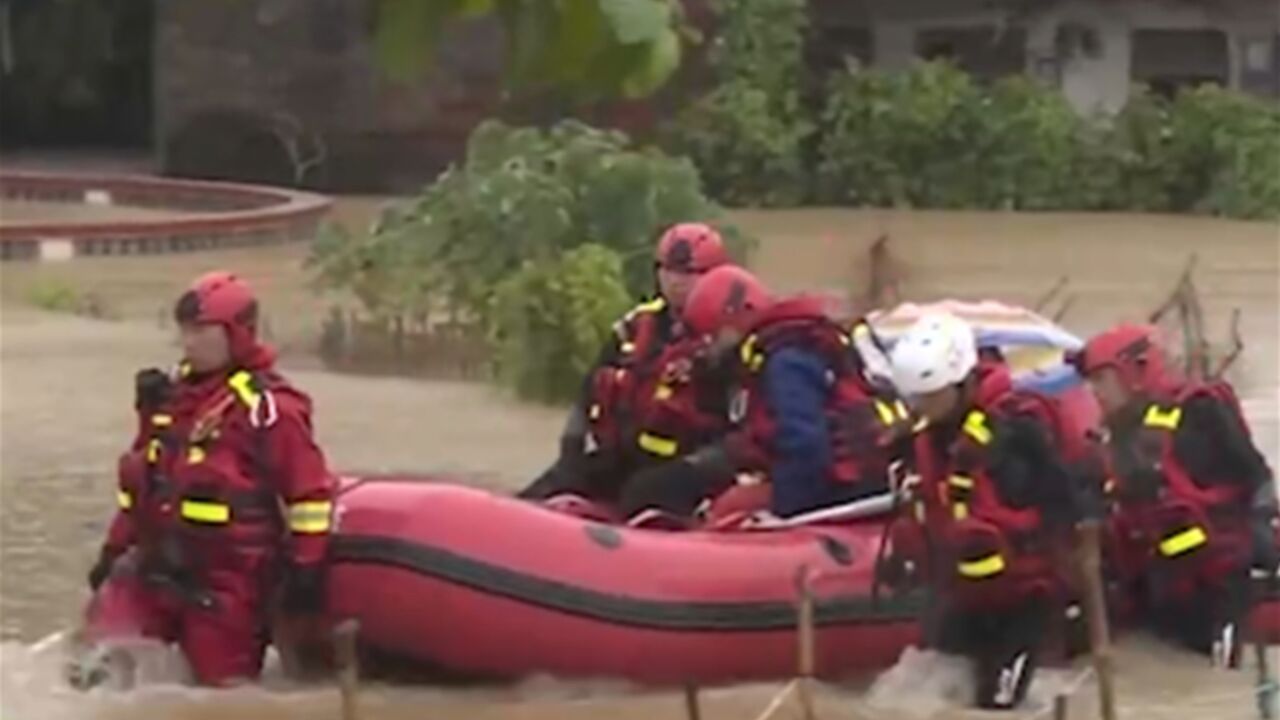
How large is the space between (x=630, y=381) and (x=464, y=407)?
5364 millimetres

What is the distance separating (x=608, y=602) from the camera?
24.5ft

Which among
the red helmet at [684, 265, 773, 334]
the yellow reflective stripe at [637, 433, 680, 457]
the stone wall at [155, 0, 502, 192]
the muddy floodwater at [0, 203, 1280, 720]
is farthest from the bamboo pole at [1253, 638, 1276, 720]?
the stone wall at [155, 0, 502, 192]

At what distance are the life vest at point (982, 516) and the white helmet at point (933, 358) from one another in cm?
8

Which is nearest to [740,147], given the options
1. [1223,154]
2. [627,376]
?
[1223,154]

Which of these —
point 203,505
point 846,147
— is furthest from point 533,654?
point 846,147

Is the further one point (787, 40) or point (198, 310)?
point (787, 40)

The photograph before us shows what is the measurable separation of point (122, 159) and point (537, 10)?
2819 centimetres

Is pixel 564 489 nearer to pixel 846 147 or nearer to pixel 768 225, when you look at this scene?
pixel 768 225

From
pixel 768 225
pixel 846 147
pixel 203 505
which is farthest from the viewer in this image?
pixel 846 147

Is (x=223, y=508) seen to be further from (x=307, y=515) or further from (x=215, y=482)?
(x=307, y=515)

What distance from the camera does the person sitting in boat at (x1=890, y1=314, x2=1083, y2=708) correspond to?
6.96 meters

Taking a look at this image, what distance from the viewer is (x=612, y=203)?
594 inches

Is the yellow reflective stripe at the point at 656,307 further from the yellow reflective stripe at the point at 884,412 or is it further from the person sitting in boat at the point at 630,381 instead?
the yellow reflective stripe at the point at 884,412

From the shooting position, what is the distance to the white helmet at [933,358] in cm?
698
